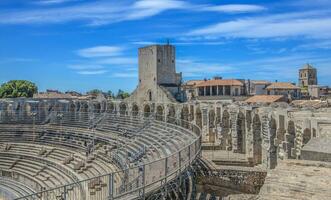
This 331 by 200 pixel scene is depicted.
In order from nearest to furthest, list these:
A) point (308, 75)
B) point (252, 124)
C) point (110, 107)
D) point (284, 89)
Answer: point (252, 124) → point (110, 107) → point (284, 89) → point (308, 75)

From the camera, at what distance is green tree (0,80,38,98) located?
7738cm

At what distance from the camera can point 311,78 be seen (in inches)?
3853

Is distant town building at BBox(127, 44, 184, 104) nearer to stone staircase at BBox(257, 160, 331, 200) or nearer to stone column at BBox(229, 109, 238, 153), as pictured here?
stone column at BBox(229, 109, 238, 153)

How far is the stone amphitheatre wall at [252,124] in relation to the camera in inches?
919

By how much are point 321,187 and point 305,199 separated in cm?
70

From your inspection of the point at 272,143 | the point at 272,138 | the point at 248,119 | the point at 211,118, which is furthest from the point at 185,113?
the point at 272,143

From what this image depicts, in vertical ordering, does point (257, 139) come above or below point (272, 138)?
below

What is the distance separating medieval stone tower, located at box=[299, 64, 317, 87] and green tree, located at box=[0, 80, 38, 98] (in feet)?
203

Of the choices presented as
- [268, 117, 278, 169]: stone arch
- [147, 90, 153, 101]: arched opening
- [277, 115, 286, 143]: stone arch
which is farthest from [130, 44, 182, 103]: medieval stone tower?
[277, 115, 286, 143]: stone arch

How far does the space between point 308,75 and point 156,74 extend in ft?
196

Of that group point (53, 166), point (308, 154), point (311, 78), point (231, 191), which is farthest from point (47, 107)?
point (311, 78)

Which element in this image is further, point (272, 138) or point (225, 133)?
point (225, 133)

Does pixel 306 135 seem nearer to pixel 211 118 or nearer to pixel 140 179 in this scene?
A: pixel 140 179

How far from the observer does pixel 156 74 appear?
162ft
